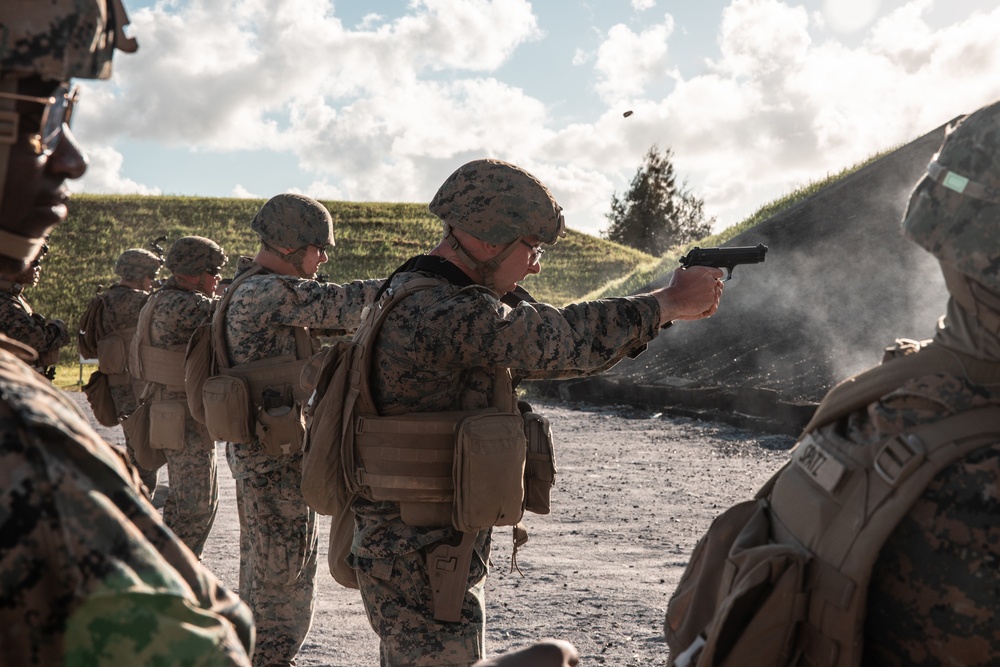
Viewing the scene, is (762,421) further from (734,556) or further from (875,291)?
(734,556)

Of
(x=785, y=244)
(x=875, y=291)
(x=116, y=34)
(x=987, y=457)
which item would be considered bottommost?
(x=987, y=457)

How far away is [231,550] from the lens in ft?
23.1

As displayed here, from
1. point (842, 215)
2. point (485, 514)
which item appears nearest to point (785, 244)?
point (842, 215)

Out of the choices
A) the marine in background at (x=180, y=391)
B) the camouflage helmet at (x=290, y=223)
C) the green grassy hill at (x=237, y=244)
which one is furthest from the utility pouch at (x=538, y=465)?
the green grassy hill at (x=237, y=244)

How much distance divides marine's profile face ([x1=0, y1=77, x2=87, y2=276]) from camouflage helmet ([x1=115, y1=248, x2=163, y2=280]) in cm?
714

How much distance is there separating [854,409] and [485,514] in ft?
5.21

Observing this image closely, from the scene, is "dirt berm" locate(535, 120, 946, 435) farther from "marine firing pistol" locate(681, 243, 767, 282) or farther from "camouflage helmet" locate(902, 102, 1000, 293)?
"camouflage helmet" locate(902, 102, 1000, 293)

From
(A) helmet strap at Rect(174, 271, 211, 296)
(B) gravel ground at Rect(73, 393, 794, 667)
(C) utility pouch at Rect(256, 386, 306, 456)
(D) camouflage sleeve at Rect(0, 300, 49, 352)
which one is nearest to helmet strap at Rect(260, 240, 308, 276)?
(C) utility pouch at Rect(256, 386, 306, 456)

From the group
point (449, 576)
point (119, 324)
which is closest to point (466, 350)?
point (449, 576)

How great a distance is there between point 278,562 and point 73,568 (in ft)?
12.0

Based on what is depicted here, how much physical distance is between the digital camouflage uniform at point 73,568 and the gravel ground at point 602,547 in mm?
3856

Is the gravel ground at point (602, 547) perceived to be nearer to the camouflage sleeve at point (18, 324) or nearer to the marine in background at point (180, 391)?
the marine in background at point (180, 391)

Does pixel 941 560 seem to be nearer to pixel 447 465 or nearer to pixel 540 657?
pixel 540 657

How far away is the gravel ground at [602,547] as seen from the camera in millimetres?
5156
